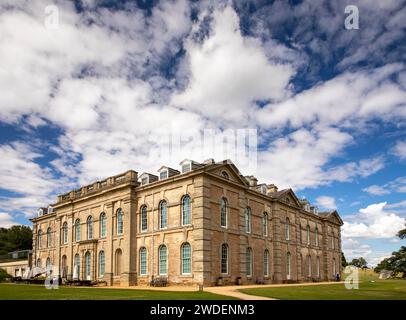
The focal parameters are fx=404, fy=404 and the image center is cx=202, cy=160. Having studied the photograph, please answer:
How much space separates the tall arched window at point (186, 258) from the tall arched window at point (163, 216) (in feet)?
9.71

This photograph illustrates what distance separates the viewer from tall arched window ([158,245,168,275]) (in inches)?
1372

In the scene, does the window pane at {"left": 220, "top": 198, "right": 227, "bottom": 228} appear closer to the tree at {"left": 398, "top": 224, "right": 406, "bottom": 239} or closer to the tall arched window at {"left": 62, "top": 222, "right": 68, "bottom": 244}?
the tree at {"left": 398, "top": 224, "right": 406, "bottom": 239}

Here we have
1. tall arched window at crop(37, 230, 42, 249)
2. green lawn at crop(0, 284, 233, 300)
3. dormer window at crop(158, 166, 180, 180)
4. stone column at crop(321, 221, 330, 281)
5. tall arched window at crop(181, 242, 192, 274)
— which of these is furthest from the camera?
stone column at crop(321, 221, 330, 281)

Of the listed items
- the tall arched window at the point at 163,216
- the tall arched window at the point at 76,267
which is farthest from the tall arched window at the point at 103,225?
the tall arched window at the point at 163,216

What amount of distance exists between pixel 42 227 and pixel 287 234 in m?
32.7

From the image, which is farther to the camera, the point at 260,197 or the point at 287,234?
the point at 287,234

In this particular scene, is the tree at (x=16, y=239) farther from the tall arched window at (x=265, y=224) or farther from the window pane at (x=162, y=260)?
the tall arched window at (x=265, y=224)

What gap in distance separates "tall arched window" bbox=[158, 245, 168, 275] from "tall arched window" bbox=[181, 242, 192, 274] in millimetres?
2089

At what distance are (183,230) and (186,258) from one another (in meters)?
2.29

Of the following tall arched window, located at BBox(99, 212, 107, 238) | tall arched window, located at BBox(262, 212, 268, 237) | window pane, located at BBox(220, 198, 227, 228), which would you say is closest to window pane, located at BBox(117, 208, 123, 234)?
tall arched window, located at BBox(99, 212, 107, 238)
